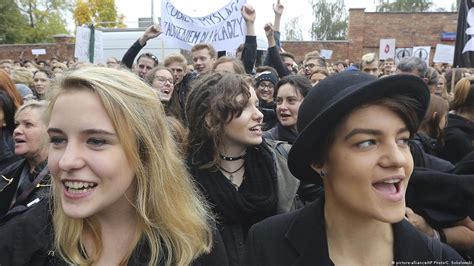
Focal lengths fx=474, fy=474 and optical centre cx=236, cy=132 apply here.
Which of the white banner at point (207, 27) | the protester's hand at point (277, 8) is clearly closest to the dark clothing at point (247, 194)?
the protester's hand at point (277, 8)

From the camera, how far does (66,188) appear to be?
65.1 inches

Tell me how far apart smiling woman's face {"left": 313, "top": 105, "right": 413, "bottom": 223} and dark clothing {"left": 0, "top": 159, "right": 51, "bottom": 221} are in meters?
1.45

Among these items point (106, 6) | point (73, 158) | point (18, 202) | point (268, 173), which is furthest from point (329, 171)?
point (106, 6)

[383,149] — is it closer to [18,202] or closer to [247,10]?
[18,202]

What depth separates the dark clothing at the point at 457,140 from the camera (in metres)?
3.34

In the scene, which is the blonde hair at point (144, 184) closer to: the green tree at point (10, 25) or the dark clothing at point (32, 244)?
the dark clothing at point (32, 244)

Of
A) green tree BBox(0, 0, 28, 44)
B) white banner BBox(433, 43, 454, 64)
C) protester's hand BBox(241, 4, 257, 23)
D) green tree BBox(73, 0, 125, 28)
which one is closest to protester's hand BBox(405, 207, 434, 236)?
protester's hand BBox(241, 4, 257, 23)

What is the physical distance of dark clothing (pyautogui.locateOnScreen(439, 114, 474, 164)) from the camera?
3336mm

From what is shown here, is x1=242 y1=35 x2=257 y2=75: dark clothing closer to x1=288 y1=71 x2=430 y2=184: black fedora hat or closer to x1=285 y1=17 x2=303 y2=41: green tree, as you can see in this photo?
x1=288 y1=71 x2=430 y2=184: black fedora hat

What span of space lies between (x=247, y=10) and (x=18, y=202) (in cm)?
395

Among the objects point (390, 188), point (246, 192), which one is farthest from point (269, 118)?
point (390, 188)

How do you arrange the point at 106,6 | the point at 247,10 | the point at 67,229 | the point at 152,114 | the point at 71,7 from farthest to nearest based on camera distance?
the point at 71,7 < the point at 106,6 < the point at 247,10 < the point at 152,114 < the point at 67,229

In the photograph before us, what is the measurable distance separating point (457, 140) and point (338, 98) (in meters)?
2.22

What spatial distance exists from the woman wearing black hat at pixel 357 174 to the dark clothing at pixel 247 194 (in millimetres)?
832
